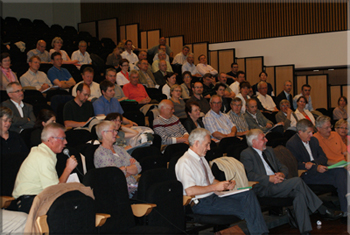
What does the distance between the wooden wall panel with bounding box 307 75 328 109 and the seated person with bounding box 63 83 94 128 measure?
21.8 feet

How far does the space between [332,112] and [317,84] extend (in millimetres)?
2020

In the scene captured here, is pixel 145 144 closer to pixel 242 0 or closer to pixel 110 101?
pixel 110 101

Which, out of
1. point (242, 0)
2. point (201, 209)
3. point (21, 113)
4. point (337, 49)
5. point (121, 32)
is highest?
point (242, 0)

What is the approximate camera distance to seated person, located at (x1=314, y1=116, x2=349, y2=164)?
4465 millimetres

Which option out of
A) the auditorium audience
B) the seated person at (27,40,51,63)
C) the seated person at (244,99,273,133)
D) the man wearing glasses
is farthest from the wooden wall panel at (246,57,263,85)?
the man wearing glasses

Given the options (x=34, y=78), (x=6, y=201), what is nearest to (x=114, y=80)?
(x=34, y=78)

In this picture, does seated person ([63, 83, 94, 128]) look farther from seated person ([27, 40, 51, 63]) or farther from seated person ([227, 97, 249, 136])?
seated person ([27, 40, 51, 63])

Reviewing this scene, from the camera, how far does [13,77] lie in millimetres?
5020

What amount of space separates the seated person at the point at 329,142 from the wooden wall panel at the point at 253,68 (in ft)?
17.9

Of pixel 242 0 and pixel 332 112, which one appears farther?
pixel 242 0

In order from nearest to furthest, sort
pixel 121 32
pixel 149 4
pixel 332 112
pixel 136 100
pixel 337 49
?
pixel 136 100 → pixel 332 112 → pixel 337 49 → pixel 121 32 → pixel 149 4

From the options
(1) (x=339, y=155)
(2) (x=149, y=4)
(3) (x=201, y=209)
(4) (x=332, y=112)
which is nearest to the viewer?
(3) (x=201, y=209)

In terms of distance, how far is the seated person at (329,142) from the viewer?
4.46 meters

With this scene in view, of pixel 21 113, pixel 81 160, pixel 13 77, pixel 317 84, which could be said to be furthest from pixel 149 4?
pixel 81 160
